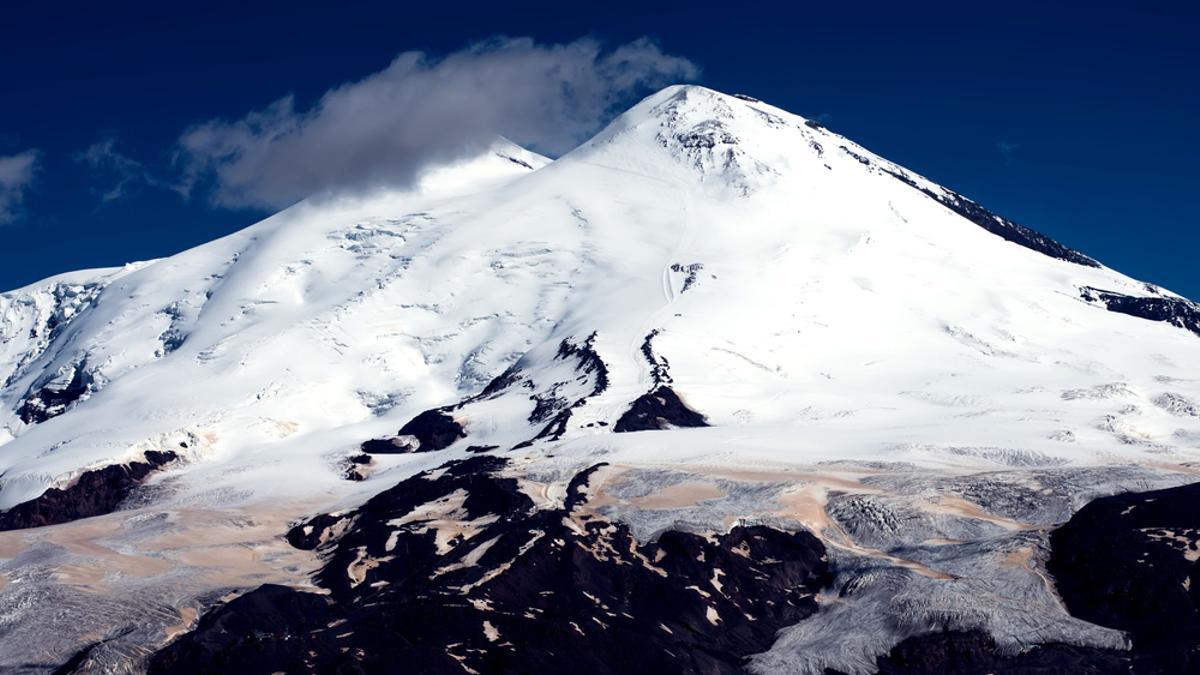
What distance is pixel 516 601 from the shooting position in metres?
146

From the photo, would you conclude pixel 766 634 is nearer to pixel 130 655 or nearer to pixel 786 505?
pixel 786 505

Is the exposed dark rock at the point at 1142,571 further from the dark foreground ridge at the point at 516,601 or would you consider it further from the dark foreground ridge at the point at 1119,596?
the dark foreground ridge at the point at 516,601

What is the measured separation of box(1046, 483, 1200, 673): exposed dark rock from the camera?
13388 centimetres

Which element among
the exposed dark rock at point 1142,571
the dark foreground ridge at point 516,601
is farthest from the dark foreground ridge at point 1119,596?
the dark foreground ridge at point 516,601

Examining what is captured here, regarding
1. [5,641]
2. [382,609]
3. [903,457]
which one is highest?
[903,457]

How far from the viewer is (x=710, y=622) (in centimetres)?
14588

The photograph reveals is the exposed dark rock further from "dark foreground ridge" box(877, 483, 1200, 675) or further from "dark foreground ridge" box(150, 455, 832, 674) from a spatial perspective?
"dark foreground ridge" box(150, 455, 832, 674)

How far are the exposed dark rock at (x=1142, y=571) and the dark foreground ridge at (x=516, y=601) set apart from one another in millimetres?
24159

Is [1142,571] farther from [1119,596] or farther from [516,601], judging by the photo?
[516,601]

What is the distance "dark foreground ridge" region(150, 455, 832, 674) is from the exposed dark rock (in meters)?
24.2

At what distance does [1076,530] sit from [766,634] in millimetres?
33486

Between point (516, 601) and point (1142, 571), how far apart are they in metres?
58.2

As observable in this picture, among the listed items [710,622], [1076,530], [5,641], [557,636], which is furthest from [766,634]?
[5,641]

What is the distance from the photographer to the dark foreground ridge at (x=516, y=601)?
135125 mm
